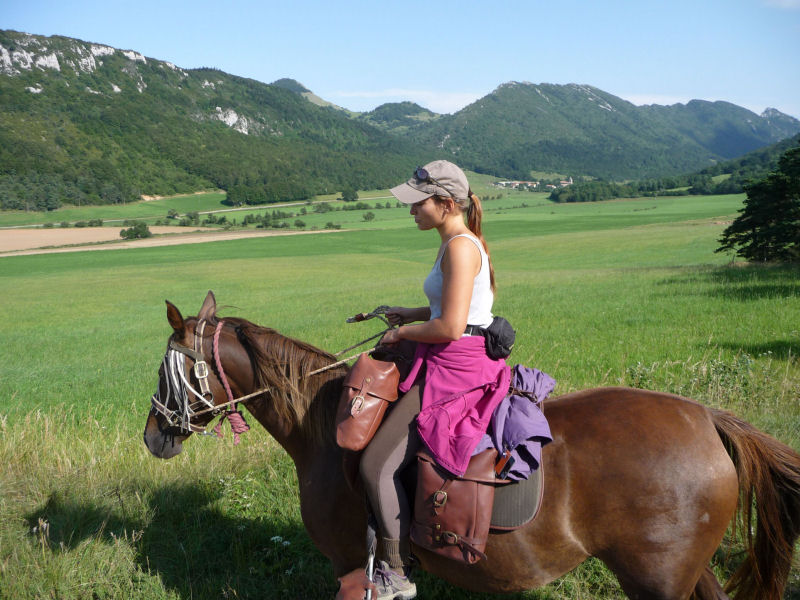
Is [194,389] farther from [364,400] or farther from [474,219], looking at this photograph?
[474,219]

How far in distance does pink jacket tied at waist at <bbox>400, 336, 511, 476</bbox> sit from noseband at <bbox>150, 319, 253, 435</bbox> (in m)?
1.17

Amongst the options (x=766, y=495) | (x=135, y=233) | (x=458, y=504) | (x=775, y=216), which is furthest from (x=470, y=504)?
(x=135, y=233)

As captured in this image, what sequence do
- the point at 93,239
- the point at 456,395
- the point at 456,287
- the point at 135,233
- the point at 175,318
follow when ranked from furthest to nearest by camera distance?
1. the point at 135,233
2. the point at 93,239
3. the point at 175,318
4. the point at 456,395
5. the point at 456,287

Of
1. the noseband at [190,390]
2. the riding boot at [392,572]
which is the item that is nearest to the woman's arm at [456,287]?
the riding boot at [392,572]

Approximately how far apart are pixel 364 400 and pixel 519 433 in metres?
0.86

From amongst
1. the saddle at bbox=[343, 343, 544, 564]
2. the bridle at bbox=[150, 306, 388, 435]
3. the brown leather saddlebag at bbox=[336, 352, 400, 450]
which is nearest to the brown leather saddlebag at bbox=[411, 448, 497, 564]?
the saddle at bbox=[343, 343, 544, 564]

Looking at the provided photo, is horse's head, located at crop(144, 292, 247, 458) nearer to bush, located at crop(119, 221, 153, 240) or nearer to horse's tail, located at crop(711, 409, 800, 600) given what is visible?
horse's tail, located at crop(711, 409, 800, 600)

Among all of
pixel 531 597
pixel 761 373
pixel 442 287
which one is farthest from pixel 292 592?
pixel 761 373

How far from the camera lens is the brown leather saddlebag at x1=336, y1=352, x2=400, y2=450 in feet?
9.96

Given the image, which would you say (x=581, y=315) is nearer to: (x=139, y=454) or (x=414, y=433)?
(x=139, y=454)

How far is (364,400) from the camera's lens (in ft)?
9.97

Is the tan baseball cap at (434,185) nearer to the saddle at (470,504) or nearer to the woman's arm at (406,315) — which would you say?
the woman's arm at (406,315)

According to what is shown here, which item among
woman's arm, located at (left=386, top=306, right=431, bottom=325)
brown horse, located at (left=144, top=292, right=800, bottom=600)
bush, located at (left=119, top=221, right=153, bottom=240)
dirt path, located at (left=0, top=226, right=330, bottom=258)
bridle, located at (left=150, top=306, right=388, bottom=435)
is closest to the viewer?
brown horse, located at (left=144, top=292, right=800, bottom=600)

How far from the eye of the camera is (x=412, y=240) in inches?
2923
